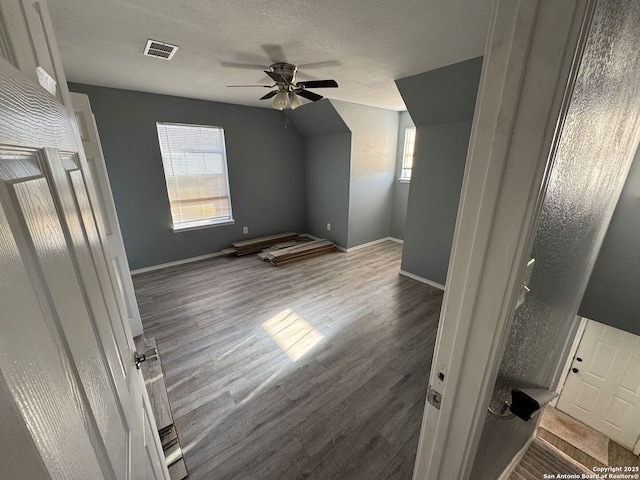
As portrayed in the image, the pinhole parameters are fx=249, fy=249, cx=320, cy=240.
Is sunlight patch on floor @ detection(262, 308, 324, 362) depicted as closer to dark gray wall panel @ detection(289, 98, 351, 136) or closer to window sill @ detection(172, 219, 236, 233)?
window sill @ detection(172, 219, 236, 233)

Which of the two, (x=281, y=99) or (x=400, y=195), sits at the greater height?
(x=281, y=99)

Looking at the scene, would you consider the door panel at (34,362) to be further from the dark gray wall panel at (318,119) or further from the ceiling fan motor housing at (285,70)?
the dark gray wall panel at (318,119)

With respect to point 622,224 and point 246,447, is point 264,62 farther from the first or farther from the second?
point 622,224

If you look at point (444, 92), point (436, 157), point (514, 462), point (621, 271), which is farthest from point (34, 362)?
point (436, 157)

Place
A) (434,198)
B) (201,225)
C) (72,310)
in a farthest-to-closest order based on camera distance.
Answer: (201,225)
(434,198)
(72,310)

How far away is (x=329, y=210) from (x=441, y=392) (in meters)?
4.16

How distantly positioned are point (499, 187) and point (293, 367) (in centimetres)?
205

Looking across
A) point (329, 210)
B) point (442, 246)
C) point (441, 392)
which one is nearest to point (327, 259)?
point (329, 210)

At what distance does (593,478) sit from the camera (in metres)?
1.49

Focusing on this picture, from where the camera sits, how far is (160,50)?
6.42ft

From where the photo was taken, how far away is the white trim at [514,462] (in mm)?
1363

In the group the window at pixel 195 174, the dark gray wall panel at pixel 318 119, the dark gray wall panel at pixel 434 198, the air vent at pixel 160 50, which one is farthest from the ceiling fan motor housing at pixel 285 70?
the window at pixel 195 174

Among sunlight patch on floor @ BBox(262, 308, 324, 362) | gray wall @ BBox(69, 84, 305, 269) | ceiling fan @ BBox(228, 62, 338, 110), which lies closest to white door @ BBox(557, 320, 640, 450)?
sunlight patch on floor @ BBox(262, 308, 324, 362)

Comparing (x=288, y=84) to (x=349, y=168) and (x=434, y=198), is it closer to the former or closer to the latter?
(x=349, y=168)
